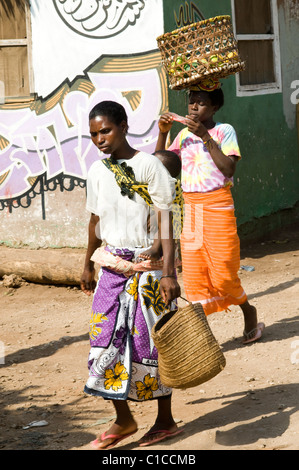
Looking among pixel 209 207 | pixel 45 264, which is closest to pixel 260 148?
pixel 45 264

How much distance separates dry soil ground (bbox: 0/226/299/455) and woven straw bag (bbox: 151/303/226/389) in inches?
18.3

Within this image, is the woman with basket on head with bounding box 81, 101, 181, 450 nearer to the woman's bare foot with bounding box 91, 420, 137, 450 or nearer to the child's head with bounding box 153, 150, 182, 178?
the woman's bare foot with bounding box 91, 420, 137, 450

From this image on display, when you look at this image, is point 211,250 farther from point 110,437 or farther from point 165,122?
point 110,437

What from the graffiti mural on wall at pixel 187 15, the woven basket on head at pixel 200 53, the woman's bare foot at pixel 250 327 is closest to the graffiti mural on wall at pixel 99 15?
the graffiti mural on wall at pixel 187 15

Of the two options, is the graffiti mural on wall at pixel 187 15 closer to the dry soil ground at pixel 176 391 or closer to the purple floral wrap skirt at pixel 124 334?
the dry soil ground at pixel 176 391

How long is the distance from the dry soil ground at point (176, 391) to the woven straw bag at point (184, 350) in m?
0.46

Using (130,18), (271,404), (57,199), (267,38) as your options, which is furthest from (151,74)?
(271,404)

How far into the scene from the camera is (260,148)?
9.71 meters

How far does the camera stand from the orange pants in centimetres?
553

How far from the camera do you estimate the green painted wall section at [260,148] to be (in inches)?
357

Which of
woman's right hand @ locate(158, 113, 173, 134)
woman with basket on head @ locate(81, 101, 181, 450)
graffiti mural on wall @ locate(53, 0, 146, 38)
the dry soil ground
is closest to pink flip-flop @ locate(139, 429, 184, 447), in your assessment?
the dry soil ground

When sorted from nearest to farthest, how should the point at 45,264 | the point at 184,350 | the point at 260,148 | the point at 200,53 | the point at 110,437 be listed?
1. the point at 184,350
2. the point at 110,437
3. the point at 200,53
4. the point at 45,264
5. the point at 260,148

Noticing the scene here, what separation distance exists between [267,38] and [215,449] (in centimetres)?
688

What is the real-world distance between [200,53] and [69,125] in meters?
3.42
